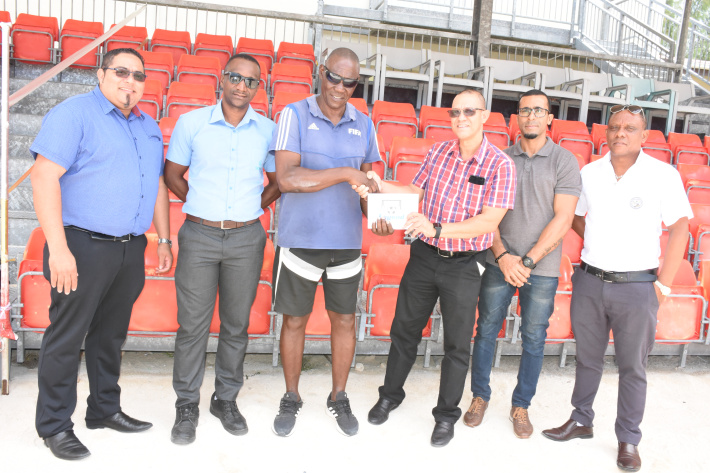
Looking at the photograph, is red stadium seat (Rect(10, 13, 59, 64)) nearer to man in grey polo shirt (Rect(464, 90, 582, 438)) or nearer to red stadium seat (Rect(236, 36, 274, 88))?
red stadium seat (Rect(236, 36, 274, 88))

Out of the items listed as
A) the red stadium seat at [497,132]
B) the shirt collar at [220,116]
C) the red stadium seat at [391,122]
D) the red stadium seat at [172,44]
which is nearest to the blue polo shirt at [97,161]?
the shirt collar at [220,116]

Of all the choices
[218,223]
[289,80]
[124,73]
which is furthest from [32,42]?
[218,223]

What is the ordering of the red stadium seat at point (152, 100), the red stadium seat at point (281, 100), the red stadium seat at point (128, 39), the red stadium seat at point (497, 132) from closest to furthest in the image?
the red stadium seat at point (152, 100) → the red stadium seat at point (281, 100) → the red stadium seat at point (497, 132) → the red stadium seat at point (128, 39)

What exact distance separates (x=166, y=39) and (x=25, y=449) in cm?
645

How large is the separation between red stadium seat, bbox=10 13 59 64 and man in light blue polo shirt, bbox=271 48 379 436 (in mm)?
5696

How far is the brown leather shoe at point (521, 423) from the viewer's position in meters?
2.66

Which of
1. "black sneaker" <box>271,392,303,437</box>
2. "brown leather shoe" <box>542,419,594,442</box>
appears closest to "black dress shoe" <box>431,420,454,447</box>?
"brown leather shoe" <box>542,419,594,442</box>

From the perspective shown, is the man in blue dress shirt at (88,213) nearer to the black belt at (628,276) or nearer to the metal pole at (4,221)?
the metal pole at (4,221)

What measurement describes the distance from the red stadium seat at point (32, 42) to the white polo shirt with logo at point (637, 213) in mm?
6675

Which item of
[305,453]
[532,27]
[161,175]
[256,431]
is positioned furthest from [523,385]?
[532,27]

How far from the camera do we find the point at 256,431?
8.36ft

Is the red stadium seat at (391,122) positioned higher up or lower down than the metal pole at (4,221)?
higher up

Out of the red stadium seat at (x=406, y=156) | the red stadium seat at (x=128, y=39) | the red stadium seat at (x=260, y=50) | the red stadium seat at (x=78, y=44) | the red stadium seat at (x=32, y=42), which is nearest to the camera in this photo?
the red stadium seat at (x=406, y=156)

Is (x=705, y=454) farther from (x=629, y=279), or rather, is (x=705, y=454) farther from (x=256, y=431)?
(x=256, y=431)
